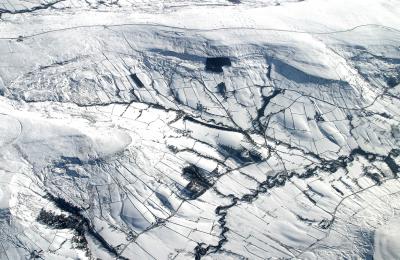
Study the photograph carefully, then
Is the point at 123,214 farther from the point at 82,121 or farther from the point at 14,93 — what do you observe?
the point at 14,93

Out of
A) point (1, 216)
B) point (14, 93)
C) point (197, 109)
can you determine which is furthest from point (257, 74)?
point (1, 216)

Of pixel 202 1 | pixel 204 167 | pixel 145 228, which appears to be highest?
pixel 202 1

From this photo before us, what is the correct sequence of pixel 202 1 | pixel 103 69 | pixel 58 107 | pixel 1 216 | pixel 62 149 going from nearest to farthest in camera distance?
pixel 1 216
pixel 62 149
pixel 58 107
pixel 103 69
pixel 202 1

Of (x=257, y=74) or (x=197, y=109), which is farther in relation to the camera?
(x=257, y=74)

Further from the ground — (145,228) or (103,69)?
(103,69)

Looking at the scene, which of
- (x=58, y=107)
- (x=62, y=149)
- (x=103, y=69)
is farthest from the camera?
(x=103, y=69)

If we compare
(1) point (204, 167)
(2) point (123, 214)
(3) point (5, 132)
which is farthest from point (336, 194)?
(3) point (5, 132)
